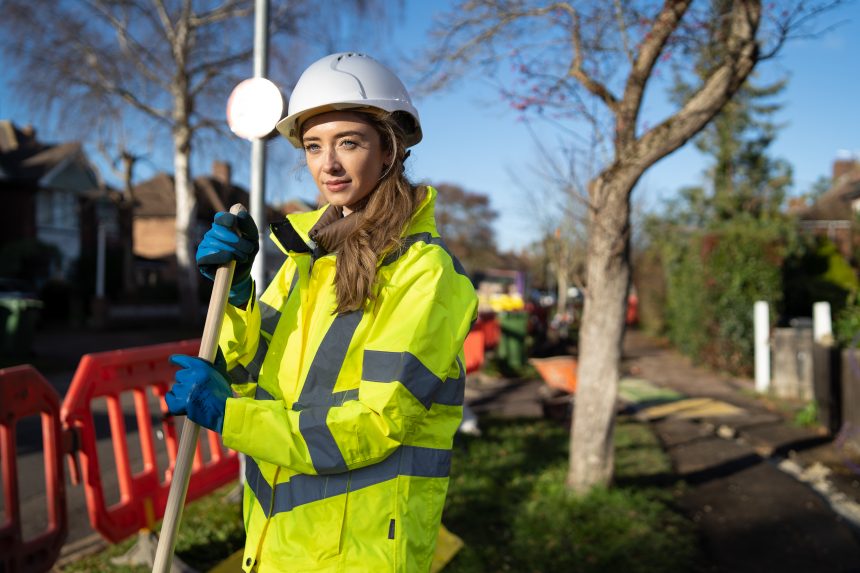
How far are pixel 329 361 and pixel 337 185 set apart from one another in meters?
0.50

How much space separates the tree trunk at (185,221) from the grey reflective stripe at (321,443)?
20.0m

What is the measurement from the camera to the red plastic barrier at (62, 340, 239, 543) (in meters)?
3.92

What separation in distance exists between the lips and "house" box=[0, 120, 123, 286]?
29327 mm

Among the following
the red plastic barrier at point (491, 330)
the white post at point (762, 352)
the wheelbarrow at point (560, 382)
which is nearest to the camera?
the wheelbarrow at point (560, 382)

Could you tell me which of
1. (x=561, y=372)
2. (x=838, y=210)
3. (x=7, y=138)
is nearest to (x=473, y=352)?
(x=561, y=372)

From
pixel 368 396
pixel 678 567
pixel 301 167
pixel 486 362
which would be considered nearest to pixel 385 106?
pixel 301 167

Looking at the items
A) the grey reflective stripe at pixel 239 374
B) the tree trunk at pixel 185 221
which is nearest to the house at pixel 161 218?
the tree trunk at pixel 185 221

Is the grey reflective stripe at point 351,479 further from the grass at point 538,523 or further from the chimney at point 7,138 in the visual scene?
the chimney at point 7,138

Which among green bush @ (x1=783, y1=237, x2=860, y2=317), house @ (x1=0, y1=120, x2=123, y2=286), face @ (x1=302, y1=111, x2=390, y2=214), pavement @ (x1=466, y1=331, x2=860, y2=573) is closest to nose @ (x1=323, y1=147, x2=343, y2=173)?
face @ (x1=302, y1=111, x2=390, y2=214)

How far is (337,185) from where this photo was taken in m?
2.03

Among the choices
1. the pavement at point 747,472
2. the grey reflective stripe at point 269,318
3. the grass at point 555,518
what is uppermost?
the grey reflective stripe at point 269,318

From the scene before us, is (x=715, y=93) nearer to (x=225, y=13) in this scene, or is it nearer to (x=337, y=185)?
(x=337, y=185)

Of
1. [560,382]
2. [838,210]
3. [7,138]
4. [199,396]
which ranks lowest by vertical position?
[560,382]

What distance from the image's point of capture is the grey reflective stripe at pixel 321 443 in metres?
1.72
